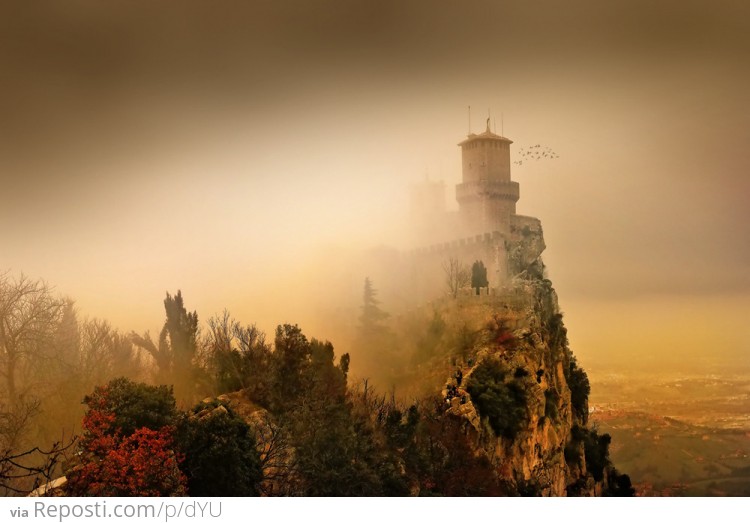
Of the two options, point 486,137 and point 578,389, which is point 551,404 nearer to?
point 578,389

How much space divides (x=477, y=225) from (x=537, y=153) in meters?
1.36

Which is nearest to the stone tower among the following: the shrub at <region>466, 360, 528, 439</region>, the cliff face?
→ the cliff face

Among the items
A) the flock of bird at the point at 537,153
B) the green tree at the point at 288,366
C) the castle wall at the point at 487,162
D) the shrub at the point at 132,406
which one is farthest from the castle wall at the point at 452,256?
the shrub at the point at 132,406

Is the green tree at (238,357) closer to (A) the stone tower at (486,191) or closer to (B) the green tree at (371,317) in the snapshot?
(B) the green tree at (371,317)

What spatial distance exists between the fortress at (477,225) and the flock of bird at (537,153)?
229 mm

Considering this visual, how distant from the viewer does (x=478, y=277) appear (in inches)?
451

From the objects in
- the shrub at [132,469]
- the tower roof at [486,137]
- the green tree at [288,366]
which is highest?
the tower roof at [486,137]

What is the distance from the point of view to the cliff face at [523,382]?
449 inches

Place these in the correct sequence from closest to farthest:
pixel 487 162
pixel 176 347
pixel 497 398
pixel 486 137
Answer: pixel 176 347 → pixel 486 137 → pixel 497 398 → pixel 487 162

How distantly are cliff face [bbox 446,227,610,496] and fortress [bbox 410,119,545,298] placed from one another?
0.22 ft

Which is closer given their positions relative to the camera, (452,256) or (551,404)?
(452,256)

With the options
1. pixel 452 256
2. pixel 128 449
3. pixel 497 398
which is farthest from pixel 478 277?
pixel 128 449

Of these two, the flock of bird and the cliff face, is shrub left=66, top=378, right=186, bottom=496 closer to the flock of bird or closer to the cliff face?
the cliff face
